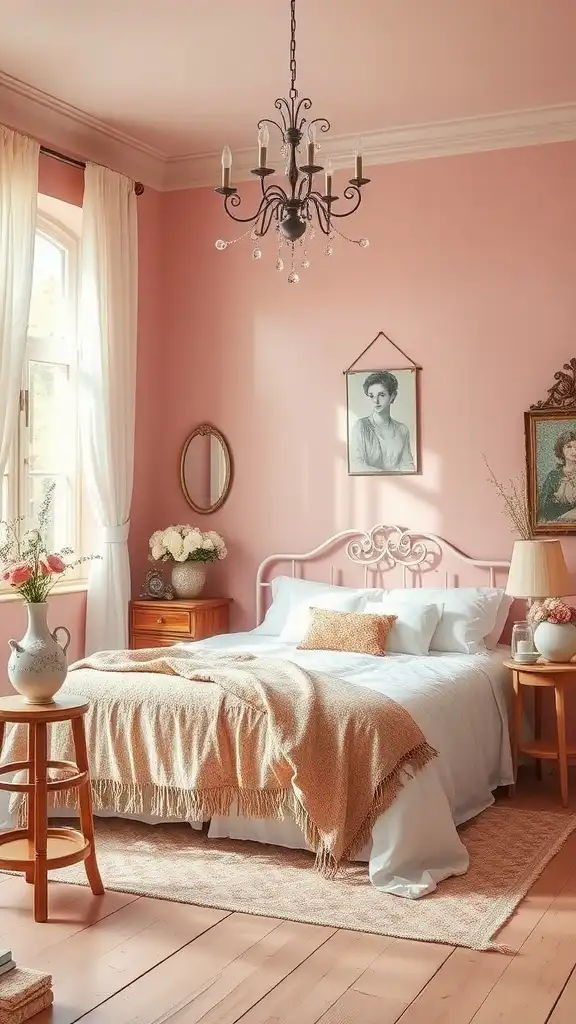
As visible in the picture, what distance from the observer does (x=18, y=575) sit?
3.79m

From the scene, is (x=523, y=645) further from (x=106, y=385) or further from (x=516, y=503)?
(x=106, y=385)

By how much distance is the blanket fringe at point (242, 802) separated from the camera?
4.01 meters

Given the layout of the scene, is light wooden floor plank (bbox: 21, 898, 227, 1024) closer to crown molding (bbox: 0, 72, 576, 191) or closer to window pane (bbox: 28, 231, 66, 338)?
window pane (bbox: 28, 231, 66, 338)

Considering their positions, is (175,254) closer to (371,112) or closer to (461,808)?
(371,112)

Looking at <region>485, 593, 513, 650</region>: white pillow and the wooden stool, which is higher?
<region>485, 593, 513, 650</region>: white pillow

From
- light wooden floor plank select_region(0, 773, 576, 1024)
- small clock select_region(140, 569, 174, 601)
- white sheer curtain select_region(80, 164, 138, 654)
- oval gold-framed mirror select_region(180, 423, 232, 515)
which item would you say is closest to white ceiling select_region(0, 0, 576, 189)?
white sheer curtain select_region(80, 164, 138, 654)

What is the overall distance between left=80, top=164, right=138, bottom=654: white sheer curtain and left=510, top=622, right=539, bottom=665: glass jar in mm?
2093

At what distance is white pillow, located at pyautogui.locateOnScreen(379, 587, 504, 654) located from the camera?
5477 millimetres

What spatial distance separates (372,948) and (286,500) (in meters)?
3.31

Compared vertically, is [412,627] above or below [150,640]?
above

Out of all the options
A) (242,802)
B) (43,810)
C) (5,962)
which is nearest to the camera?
(5,962)

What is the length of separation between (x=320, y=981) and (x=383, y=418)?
3489mm

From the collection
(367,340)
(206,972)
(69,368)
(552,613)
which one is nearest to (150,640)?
(69,368)

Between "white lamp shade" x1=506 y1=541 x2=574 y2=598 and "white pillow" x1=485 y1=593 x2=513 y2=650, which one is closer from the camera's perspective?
"white lamp shade" x1=506 y1=541 x2=574 y2=598
